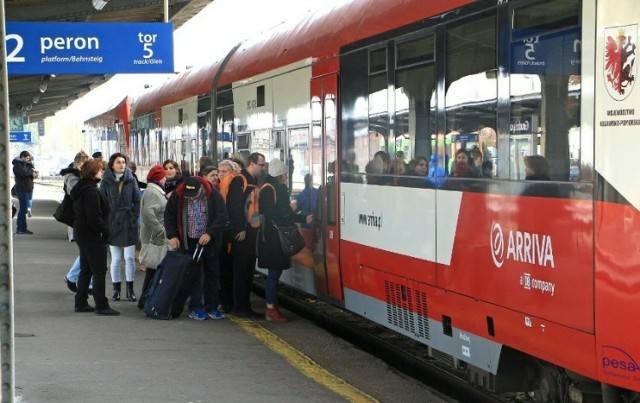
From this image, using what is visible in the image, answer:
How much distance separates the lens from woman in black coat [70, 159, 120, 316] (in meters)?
11.8

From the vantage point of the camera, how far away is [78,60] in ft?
68.0

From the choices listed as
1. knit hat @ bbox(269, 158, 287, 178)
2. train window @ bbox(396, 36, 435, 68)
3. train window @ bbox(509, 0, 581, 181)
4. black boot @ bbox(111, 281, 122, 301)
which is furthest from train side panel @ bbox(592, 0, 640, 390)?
black boot @ bbox(111, 281, 122, 301)

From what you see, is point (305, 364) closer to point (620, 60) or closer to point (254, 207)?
point (254, 207)

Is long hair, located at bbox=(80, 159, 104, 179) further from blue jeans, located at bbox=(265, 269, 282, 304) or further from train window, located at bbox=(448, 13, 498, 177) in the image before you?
train window, located at bbox=(448, 13, 498, 177)

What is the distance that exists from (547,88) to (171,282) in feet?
20.5

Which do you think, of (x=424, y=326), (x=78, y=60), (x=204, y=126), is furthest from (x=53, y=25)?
(x=424, y=326)

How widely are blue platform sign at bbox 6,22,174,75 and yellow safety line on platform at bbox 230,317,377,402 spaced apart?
1004cm

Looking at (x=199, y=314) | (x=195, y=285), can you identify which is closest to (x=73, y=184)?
(x=195, y=285)

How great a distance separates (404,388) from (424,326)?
26.0 inches

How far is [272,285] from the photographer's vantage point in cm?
1204

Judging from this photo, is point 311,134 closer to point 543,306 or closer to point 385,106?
point 385,106

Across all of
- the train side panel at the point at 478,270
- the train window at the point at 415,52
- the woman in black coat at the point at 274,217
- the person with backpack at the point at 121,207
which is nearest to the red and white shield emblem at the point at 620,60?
the train side panel at the point at 478,270

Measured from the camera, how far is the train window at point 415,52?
7926mm

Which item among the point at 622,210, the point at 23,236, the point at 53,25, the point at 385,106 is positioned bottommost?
the point at 23,236
